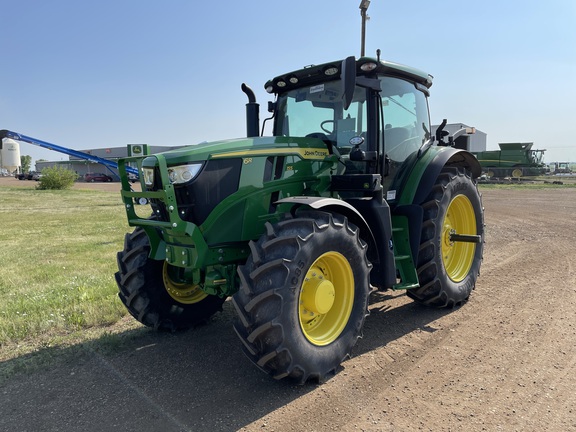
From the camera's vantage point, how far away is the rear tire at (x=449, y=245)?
4789mm

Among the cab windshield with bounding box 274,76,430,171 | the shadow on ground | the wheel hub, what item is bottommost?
the shadow on ground

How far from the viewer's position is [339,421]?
294cm

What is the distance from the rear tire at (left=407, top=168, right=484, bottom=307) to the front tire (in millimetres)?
1274

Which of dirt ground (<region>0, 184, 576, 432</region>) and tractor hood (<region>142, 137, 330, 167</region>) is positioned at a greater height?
tractor hood (<region>142, 137, 330, 167</region>)

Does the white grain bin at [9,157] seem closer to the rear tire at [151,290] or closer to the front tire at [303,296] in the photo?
the rear tire at [151,290]

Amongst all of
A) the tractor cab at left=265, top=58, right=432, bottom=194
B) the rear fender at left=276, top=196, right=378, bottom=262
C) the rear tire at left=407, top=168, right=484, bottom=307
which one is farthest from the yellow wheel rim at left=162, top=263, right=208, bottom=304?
the rear tire at left=407, top=168, right=484, bottom=307

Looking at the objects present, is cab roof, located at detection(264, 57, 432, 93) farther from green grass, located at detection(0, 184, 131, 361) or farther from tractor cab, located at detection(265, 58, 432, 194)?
green grass, located at detection(0, 184, 131, 361)

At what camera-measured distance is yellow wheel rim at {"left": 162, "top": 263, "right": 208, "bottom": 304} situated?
14.6 feet

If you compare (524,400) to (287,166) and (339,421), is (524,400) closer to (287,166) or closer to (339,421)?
(339,421)

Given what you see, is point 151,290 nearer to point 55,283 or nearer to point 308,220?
point 308,220

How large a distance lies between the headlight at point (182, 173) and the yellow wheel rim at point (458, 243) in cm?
331

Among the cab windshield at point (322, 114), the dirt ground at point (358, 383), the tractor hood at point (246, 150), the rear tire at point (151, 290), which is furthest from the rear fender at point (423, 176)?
the rear tire at point (151, 290)

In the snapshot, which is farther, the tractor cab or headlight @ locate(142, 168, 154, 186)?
the tractor cab

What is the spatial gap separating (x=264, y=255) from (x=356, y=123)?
2.05 meters
